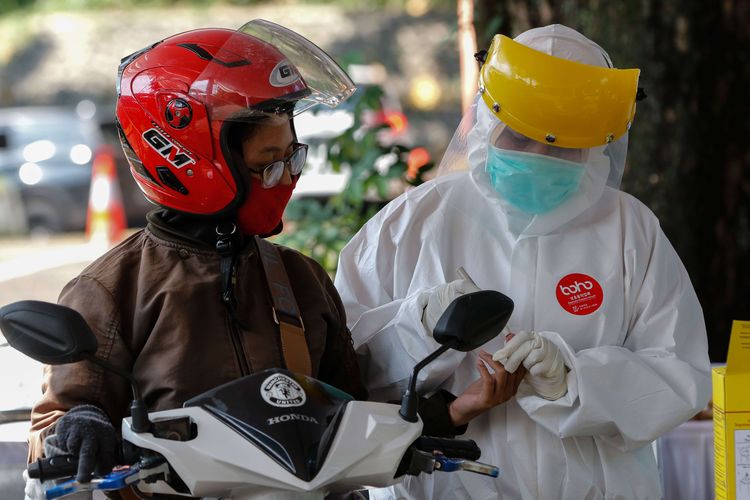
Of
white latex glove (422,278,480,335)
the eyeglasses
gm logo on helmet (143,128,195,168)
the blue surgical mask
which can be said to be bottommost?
white latex glove (422,278,480,335)

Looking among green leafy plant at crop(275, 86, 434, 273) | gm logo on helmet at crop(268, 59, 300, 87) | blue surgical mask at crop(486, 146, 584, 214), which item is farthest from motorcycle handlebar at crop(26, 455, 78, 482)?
green leafy plant at crop(275, 86, 434, 273)

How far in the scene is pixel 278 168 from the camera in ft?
8.25

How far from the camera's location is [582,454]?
2.86 meters

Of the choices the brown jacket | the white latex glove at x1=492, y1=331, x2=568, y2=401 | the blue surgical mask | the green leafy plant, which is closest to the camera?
the brown jacket

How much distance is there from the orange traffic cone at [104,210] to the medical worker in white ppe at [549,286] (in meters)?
10.0

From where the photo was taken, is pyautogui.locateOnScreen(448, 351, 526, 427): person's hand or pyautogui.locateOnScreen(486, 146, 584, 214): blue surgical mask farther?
pyautogui.locateOnScreen(486, 146, 584, 214): blue surgical mask

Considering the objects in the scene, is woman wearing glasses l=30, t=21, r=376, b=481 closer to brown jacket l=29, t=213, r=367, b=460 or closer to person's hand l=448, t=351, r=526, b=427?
brown jacket l=29, t=213, r=367, b=460

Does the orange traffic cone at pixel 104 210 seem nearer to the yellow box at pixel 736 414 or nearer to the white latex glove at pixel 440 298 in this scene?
the white latex glove at pixel 440 298

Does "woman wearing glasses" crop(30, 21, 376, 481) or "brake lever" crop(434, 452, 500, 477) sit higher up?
"woman wearing glasses" crop(30, 21, 376, 481)

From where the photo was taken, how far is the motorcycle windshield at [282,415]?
1938 mm

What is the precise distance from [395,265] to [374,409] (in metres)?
0.96

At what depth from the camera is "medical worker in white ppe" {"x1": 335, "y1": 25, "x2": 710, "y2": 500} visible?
275 cm

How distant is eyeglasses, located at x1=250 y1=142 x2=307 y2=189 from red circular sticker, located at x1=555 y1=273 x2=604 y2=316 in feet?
2.46

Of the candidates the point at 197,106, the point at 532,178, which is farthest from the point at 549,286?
the point at 197,106
